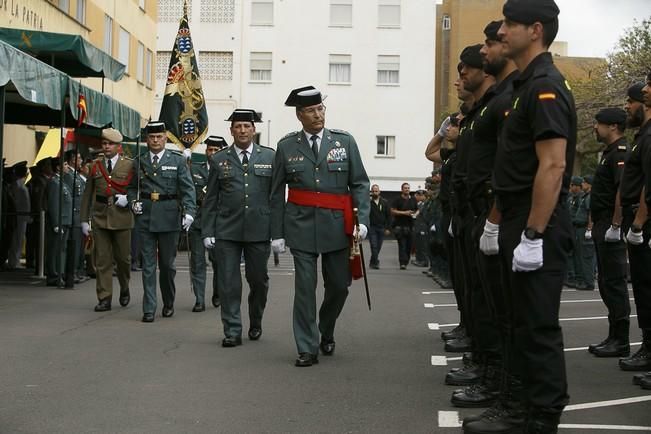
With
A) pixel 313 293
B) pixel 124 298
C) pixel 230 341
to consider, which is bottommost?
pixel 230 341

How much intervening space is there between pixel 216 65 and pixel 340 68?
6327 mm

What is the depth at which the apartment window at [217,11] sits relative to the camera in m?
53.1

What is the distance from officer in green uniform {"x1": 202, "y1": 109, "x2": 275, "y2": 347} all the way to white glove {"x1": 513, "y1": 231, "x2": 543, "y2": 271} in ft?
16.7

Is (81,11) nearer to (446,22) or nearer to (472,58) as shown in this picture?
(472,58)

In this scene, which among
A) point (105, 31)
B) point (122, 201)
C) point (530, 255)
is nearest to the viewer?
point (530, 255)

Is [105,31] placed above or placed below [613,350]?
above

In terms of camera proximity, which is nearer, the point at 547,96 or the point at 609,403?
the point at 547,96

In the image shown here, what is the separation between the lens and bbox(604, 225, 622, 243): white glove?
9055mm

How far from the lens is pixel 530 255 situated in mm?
5312

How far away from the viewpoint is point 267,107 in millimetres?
53031

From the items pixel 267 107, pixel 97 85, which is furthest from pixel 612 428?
pixel 267 107

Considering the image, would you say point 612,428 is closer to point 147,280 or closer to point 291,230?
point 291,230

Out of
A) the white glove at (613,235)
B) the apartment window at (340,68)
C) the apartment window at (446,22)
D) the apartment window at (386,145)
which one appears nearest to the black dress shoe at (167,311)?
the white glove at (613,235)

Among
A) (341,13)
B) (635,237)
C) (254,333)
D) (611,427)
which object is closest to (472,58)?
(635,237)
